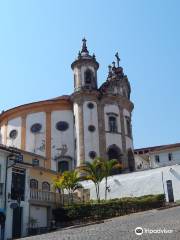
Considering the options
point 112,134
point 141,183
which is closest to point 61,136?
point 112,134

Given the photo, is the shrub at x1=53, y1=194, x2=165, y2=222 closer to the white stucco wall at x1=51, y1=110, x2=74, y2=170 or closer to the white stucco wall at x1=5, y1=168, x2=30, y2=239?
the white stucco wall at x1=5, y1=168, x2=30, y2=239

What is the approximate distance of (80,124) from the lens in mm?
52094

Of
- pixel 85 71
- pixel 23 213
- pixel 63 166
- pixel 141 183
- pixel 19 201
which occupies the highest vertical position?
pixel 85 71

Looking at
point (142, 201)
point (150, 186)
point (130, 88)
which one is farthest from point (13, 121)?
point (142, 201)

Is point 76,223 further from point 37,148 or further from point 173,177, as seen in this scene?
point 37,148

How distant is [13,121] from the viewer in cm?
5709

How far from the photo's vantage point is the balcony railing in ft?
99.8

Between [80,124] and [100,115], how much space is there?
326 centimetres

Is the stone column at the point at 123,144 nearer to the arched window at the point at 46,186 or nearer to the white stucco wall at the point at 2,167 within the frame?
the arched window at the point at 46,186

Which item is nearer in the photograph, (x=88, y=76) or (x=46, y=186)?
(x=46, y=186)

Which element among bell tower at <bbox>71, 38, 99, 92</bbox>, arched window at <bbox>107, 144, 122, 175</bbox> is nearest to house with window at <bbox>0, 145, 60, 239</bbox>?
arched window at <bbox>107, 144, 122, 175</bbox>

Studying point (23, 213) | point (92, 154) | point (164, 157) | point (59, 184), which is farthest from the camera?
point (164, 157)

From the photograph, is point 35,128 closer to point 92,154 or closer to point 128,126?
point 92,154

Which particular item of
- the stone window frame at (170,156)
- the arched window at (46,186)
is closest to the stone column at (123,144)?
the stone window frame at (170,156)
